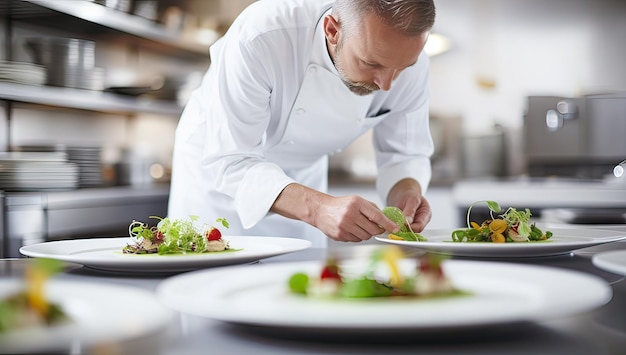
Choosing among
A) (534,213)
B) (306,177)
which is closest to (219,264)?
(306,177)

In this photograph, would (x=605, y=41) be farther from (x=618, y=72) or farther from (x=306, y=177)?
(x=306, y=177)

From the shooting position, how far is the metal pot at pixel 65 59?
9.79ft

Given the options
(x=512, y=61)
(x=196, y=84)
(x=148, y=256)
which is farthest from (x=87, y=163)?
(x=512, y=61)

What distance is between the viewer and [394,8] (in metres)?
1.54

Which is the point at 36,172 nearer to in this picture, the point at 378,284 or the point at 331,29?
the point at 331,29

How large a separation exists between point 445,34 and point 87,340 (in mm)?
4120

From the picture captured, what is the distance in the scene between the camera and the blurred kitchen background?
2951 millimetres

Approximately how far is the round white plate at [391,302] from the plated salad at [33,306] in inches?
3.6

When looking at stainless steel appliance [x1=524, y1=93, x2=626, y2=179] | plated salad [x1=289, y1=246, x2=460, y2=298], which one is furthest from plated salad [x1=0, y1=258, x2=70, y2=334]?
stainless steel appliance [x1=524, y1=93, x2=626, y2=179]

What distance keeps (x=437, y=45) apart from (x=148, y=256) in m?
3.64

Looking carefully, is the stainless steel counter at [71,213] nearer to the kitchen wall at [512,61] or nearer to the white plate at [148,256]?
the white plate at [148,256]

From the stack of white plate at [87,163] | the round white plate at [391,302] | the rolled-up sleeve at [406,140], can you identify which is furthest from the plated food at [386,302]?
the stack of white plate at [87,163]

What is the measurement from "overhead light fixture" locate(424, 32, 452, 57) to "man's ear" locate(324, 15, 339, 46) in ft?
8.77

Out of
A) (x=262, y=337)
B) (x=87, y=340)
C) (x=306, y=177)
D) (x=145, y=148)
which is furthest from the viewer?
(x=145, y=148)
